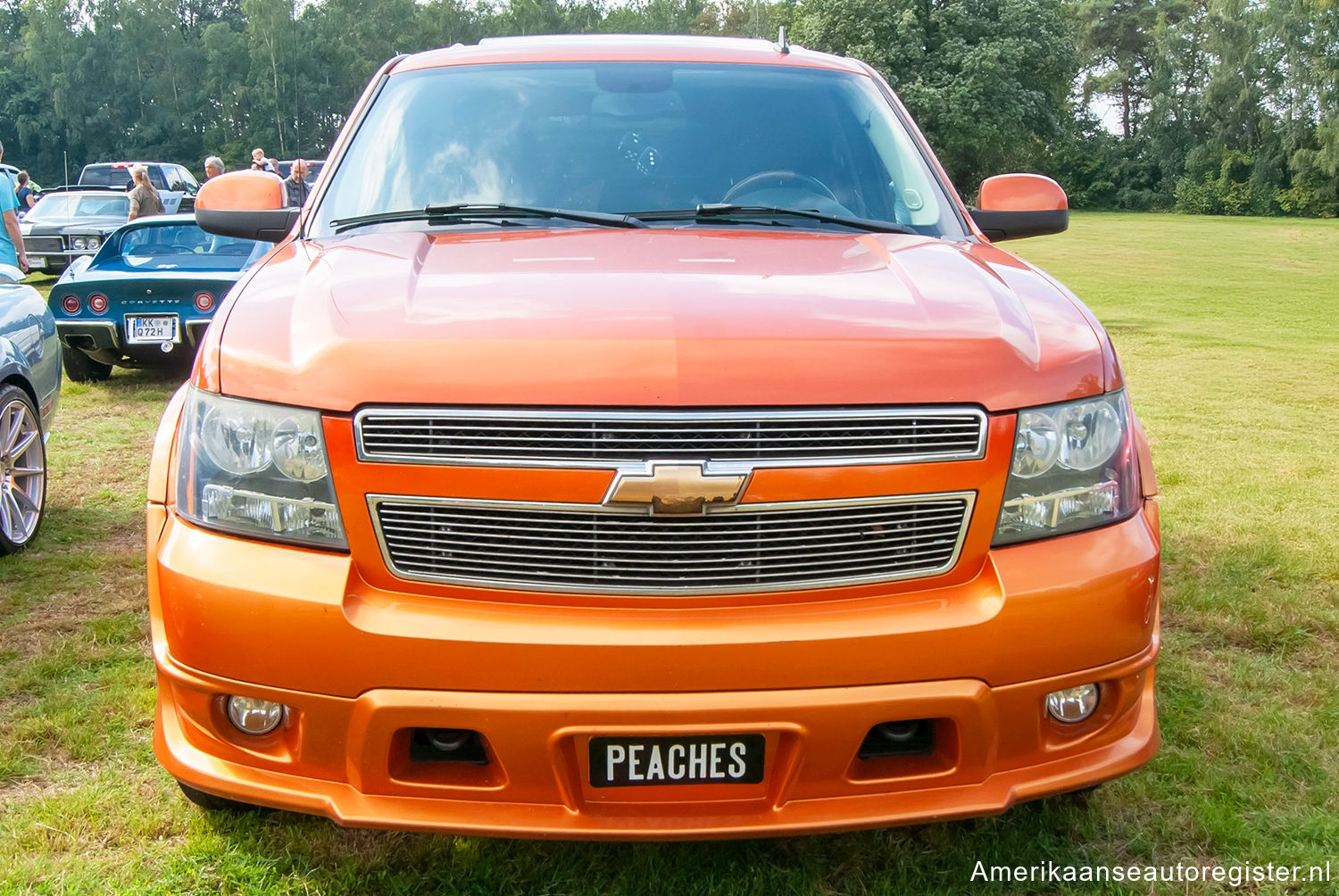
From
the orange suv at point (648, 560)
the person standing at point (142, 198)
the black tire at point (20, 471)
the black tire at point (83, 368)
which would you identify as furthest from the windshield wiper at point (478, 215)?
the person standing at point (142, 198)

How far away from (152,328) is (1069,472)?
26.5ft

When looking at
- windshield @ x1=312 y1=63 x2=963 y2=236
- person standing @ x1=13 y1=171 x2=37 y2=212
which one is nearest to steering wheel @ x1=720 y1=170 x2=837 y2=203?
windshield @ x1=312 y1=63 x2=963 y2=236

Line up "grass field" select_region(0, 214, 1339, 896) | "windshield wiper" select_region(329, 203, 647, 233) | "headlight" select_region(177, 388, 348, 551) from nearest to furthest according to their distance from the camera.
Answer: "headlight" select_region(177, 388, 348, 551)
"grass field" select_region(0, 214, 1339, 896)
"windshield wiper" select_region(329, 203, 647, 233)

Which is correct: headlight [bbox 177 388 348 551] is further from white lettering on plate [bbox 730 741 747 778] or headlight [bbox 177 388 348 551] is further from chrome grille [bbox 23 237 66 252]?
chrome grille [bbox 23 237 66 252]

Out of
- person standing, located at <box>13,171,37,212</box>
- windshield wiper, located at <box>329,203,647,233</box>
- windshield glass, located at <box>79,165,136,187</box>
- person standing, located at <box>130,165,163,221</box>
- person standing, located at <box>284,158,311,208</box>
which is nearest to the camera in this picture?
windshield wiper, located at <box>329,203,647,233</box>

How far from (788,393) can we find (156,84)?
273 ft

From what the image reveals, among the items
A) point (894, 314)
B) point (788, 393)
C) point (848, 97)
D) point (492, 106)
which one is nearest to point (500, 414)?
point (788, 393)

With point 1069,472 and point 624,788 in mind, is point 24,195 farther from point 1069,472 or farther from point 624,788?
point 1069,472

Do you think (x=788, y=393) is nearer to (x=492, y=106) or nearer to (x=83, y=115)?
(x=492, y=106)

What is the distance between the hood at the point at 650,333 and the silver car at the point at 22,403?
2.80 metres

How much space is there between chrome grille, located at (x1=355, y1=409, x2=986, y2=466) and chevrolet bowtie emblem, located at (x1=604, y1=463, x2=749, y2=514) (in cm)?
3

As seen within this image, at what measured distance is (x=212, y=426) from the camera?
2168mm

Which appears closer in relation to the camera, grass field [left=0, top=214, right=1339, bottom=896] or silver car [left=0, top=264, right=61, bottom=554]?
grass field [left=0, top=214, right=1339, bottom=896]

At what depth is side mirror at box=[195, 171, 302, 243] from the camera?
3.49 m
